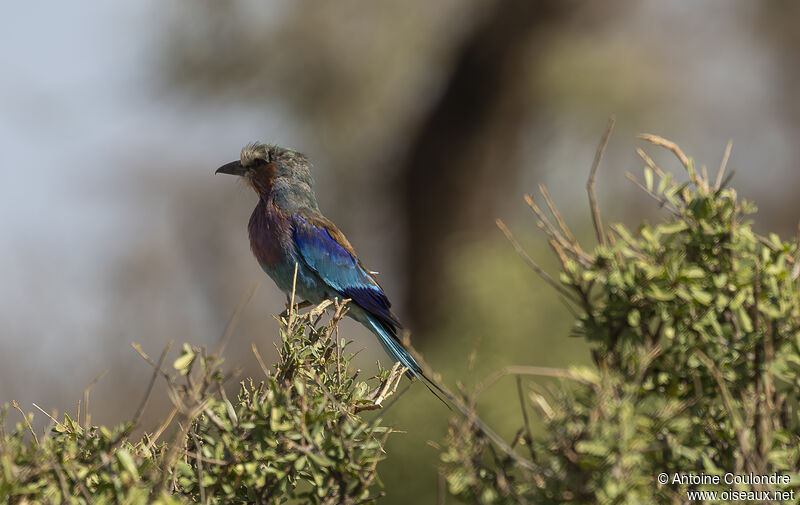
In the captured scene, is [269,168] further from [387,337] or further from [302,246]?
[387,337]

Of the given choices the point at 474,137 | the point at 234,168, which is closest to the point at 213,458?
the point at 234,168

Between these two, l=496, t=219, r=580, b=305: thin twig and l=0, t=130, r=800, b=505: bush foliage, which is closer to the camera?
l=0, t=130, r=800, b=505: bush foliage

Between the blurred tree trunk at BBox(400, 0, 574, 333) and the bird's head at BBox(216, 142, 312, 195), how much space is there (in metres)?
9.24

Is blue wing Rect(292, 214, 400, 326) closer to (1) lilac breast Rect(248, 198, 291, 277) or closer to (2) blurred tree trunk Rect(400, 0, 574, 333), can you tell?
(1) lilac breast Rect(248, 198, 291, 277)

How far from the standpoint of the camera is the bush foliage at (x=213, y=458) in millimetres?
2199

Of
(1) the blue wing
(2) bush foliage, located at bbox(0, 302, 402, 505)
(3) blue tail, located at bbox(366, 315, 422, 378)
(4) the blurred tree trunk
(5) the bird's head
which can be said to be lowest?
(2) bush foliage, located at bbox(0, 302, 402, 505)

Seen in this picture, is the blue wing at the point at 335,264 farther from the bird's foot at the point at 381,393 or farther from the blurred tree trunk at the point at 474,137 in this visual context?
the blurred tree trunk at the point at 474,137

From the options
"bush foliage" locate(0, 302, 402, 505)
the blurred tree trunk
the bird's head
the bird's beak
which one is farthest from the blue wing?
the blurred tree trunk

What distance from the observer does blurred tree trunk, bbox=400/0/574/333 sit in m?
15.2

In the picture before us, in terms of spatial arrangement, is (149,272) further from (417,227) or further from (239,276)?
(417,227)

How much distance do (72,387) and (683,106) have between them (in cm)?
1141

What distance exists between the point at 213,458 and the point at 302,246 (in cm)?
294

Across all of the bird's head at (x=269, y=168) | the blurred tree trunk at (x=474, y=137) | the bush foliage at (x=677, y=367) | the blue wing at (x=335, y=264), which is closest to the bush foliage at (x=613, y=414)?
the bush foliage at (x=677, y=367)

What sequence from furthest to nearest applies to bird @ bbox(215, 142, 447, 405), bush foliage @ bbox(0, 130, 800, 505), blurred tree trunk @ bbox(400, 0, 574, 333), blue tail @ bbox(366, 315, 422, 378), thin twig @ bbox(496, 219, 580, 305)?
blurred tree trunk @ bbox(400, 0, 574, 333) → bird @ bbox(215, 142, 447, 405) → blue tail @ bbox(366, 315, 422, 378) → thin twig @ bbox(496, 219, 580, 305) → bush foliage @ bbox(0, 130, 800, 505)
